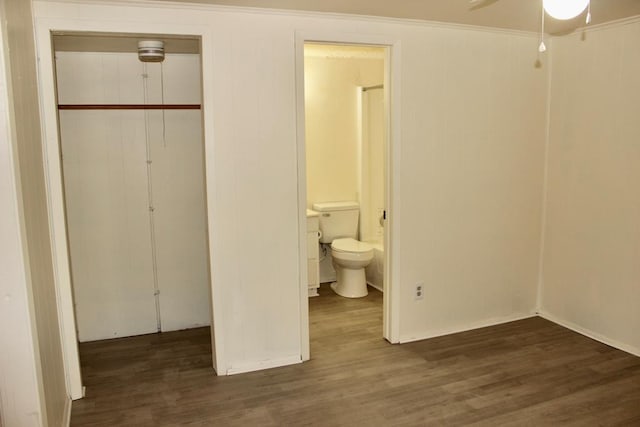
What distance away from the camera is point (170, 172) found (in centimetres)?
414

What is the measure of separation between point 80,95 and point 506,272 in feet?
11.8

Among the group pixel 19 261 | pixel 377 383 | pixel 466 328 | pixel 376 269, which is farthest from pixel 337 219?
pixel 19 261

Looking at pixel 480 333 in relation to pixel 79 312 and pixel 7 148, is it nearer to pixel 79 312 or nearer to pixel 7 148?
pixel 79 312

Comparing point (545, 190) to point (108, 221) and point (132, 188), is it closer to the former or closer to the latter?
point (132, 188)

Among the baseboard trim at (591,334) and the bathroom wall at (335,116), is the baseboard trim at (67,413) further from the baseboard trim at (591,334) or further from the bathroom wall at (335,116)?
the baseboard trim at (591,334)

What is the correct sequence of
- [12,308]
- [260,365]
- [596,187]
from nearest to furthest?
1. [12,308]
2. [260,365]
3. [596,187]

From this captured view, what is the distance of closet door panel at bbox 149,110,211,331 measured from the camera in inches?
162

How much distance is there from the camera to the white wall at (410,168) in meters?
3.20

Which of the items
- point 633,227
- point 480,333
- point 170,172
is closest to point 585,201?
point 633,227

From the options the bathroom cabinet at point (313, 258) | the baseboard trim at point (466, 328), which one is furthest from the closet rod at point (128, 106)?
the baseboard trim at point (466, 328)

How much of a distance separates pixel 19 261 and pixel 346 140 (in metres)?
3.87

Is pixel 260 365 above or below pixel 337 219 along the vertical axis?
below

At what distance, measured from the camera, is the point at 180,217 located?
420 cm

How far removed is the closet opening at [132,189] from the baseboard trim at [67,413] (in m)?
0.97
